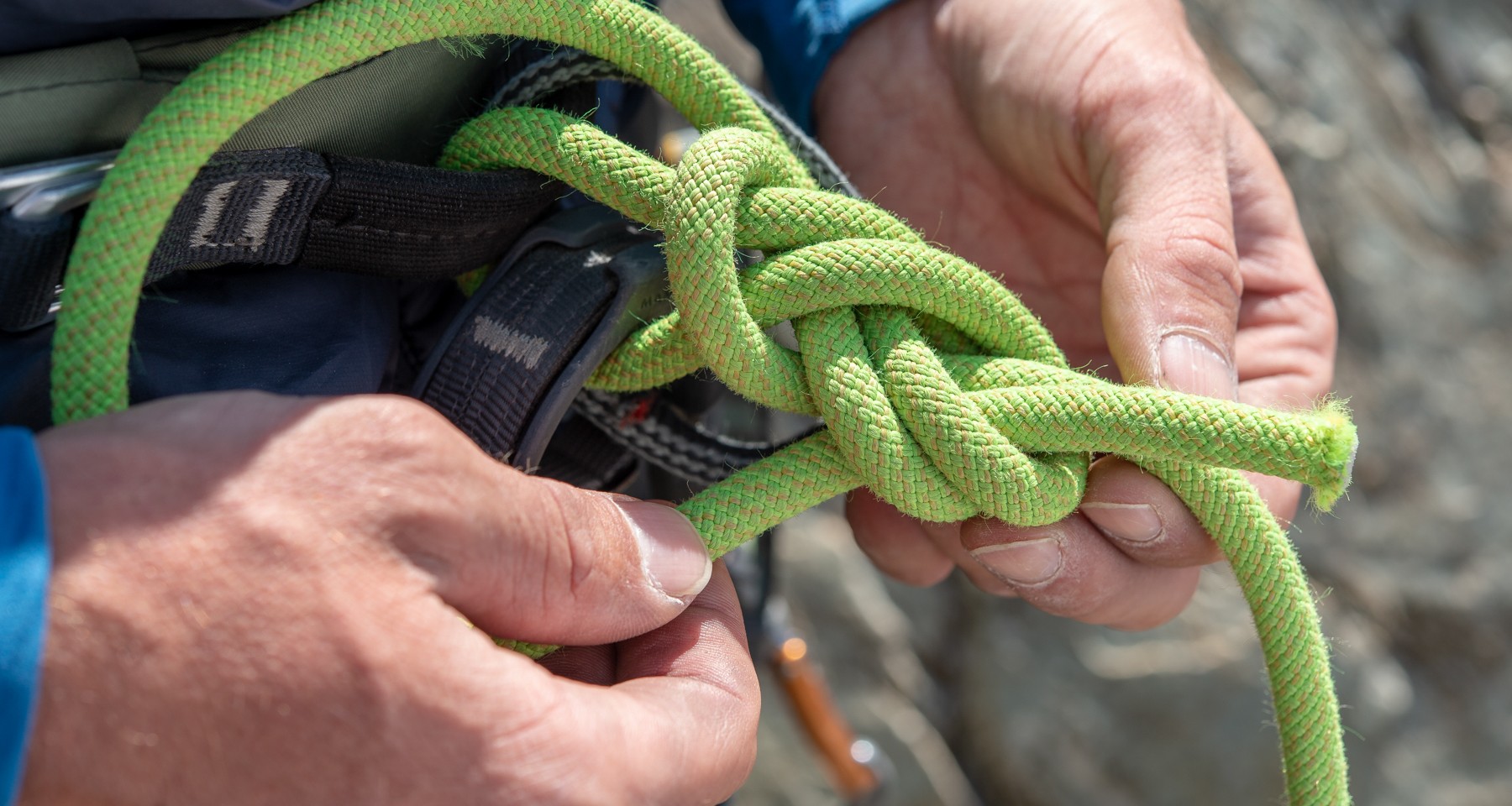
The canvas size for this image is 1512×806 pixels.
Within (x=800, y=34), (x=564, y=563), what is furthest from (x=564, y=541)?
(x=800, y=34)

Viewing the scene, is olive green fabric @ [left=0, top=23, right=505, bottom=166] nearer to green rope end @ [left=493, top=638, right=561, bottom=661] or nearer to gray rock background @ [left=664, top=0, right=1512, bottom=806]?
green rope end @ [left=493, top=638, right=561, bottom=661]

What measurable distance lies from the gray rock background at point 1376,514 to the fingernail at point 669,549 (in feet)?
4.67

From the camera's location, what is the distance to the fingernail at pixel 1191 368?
871 mm

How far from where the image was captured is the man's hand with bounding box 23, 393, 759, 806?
18.4 inches

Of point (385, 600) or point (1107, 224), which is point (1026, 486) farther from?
point (385, 600)

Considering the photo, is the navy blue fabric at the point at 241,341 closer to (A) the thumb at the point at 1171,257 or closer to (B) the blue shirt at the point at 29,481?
(B) the blue shirt at the point at 29,481

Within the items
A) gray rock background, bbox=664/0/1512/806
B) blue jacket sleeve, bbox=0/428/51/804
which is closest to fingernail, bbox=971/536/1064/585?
blue jacket sleeve, bbox=0/428/51/804

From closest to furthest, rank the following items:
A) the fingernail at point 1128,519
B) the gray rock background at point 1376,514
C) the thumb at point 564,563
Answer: the thumb at point 564,563
the fingernail at point 1128,519
the gray rock background at point 1376,514

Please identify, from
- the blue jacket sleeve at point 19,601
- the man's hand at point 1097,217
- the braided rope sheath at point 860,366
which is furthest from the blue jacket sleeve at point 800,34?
the blue jacket sleeve at point 19,601

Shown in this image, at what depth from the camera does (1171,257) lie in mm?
897

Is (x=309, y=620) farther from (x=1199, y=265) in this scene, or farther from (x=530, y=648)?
(x=1199, y=265)

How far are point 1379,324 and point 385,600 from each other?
1881 millimetres

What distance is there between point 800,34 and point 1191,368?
0.64 meters

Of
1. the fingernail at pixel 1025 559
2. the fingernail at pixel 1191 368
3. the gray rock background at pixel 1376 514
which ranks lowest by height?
the gray rock background at pixel 1376 514
